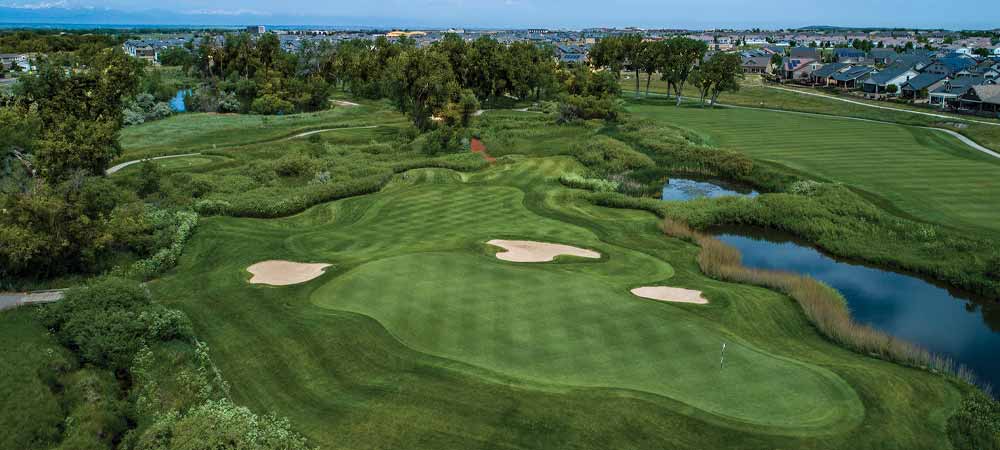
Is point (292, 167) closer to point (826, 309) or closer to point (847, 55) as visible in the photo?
point (826, 309)

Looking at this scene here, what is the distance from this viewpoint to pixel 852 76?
13238cm

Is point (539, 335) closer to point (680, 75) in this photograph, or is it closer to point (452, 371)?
point (452, 371)

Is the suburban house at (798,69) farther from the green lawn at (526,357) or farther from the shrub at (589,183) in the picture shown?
the green lawn at (526,357)

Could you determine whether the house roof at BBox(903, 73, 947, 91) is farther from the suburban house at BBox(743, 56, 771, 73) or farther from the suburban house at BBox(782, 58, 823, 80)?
the suburban house at BBox(743, 56, 771, 73)

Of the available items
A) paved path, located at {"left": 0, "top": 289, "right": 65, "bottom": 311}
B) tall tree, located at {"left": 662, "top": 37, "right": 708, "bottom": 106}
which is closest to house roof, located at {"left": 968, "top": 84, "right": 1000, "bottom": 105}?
tall tree, located at {"left": 662, "top": 37, "right": 708, "bottom": 106}

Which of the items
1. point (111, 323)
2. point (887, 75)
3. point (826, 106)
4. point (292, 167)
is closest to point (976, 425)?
point (111, 323)

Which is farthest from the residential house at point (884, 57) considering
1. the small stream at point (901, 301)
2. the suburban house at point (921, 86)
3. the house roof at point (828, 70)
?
the small stream at point (901, 301)

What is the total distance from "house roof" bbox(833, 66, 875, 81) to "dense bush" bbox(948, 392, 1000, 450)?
132736 millimetres

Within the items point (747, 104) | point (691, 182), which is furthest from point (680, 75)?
point (691, 182)

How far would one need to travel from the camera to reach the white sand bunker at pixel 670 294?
83.9 feet

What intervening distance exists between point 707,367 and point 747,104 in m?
95.0

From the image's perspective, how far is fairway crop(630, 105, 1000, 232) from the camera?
134 feet

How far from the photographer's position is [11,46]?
562ft

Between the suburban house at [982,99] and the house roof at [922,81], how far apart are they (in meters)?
21.9
